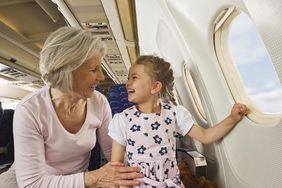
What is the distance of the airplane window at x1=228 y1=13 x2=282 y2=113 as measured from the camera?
1.30 metres

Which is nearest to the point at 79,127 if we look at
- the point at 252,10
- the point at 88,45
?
the point at 88,45

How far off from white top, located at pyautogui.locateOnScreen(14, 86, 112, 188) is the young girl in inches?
8.4

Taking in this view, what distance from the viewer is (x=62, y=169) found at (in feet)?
5.55

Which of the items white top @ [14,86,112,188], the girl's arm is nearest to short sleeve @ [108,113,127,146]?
white top @ [14,86,112,188]

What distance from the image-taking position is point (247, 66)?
1.66 meters

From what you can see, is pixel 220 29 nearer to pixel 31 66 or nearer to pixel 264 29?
pixel 264 29

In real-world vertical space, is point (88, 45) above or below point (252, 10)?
above

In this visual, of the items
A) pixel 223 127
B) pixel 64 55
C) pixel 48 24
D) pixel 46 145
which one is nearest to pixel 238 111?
pixel 223 127

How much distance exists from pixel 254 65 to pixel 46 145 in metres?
1.28

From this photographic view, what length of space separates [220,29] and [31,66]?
5.24 metres

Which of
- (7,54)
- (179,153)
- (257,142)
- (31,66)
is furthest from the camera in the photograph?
(31,66)

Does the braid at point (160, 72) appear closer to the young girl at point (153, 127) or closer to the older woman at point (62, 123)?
the young girl at point (153, 127)

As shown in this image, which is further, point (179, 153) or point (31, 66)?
point (31, 66)

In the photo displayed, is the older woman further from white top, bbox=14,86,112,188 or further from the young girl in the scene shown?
the young girl
